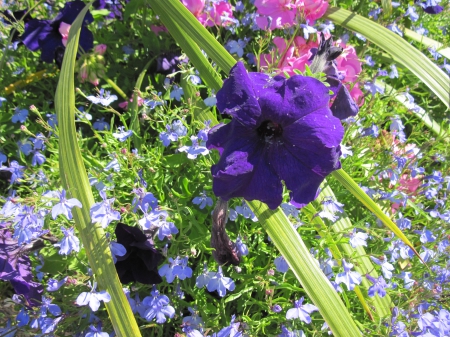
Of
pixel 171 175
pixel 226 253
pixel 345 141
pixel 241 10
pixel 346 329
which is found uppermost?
pixel 241 10

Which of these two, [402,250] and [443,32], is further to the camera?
[443,32]

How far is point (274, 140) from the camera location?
0.90 m

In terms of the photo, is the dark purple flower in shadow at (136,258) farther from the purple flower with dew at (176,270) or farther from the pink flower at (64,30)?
the pink flower at (64,30)

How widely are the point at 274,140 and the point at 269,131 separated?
0.03 m

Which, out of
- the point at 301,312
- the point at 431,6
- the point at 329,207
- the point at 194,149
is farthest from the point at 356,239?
the point at 431,6

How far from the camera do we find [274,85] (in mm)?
857

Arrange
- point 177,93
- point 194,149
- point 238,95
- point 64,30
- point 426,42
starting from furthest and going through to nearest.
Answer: point 426,42 < point 64,30 < point 177,93 < point 194,149 < point 238,95

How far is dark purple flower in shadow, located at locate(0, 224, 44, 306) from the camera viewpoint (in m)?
1.06

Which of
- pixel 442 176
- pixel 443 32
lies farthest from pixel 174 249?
pixel 443 32

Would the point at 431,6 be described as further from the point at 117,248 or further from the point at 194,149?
the point at 117,248

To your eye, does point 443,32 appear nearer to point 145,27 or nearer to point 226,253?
point 145,27

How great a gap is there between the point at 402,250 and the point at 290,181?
1.70 ft

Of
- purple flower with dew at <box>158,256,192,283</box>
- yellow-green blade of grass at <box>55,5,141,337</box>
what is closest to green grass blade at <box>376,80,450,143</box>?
purple flower with dew at <box>158,256,192,283</box>

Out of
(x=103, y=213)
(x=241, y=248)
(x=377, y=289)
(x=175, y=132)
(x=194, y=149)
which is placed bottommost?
(x=377, y=289)
